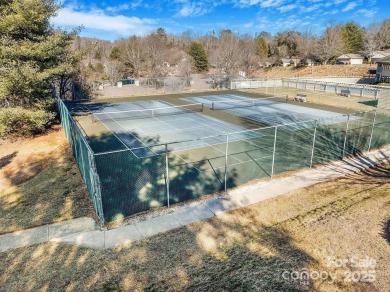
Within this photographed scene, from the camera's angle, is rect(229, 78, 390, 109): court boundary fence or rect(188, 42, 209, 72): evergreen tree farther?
rect(188, 42, 209, 72): evergreen tree

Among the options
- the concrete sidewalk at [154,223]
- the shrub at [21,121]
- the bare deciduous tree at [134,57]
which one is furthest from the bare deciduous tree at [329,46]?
the shrub at [21,121]

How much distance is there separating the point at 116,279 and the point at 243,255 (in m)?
3.15

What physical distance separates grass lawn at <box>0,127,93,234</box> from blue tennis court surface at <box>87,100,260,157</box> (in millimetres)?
4038

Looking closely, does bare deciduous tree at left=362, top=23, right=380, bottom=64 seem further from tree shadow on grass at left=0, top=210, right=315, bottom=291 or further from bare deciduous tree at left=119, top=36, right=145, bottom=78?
tree shadow on grass at left=0, top=210, right=315, bottom=291

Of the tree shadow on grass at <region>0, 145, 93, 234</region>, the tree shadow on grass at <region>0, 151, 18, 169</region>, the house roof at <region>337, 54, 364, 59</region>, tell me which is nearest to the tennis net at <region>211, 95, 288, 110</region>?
the tree shadow on grass at <region>0, 151, 18, 169</region>

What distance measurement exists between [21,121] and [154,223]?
15.3m

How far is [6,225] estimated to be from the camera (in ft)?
30.0

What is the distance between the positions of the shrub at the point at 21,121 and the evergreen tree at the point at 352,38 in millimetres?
86724

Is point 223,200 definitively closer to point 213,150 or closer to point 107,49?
point 213,150

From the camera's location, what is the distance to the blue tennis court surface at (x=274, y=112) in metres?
25.2

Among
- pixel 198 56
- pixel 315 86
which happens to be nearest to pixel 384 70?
pixel 315 86

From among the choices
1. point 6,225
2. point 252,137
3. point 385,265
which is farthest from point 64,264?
point 252,137

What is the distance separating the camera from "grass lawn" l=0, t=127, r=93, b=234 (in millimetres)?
9641

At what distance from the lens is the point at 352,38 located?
82.9 meters
